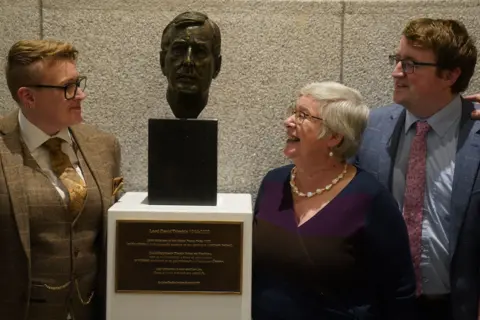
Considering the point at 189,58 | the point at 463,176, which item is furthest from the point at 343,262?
the point at 189,58

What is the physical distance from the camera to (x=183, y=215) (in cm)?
198

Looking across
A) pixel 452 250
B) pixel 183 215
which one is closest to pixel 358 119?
pixel 452 250

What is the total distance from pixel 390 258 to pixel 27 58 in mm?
1410

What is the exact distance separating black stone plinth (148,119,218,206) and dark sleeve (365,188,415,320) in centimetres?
57

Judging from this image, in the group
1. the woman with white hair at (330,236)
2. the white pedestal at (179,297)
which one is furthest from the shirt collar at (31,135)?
the woman with white hair at (330,236)

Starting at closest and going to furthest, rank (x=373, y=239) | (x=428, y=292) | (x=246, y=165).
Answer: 1. (x=373, y=239)
2. (x=428, y=292)
3. (x=246, y=165)

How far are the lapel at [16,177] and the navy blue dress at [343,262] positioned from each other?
0.80 metres

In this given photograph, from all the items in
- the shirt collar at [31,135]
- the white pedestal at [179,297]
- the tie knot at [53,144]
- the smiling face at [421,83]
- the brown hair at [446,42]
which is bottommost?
the white pedestal at [179,297]

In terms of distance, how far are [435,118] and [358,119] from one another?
34 centimetres

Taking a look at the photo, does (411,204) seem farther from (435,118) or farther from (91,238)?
(91,238)

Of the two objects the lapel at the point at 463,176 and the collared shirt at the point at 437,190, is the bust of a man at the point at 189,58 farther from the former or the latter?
the lapel at the point at 463,176

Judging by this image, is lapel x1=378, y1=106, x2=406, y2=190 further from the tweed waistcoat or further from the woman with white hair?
the tweed waistcoat

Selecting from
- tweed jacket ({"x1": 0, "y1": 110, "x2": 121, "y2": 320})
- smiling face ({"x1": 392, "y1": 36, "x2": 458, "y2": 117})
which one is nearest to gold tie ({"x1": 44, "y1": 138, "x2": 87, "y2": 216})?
tweed jacket ({"x1": 0, "y1": 110, "x2": 121, "y2": 320})

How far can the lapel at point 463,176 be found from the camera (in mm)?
2115
